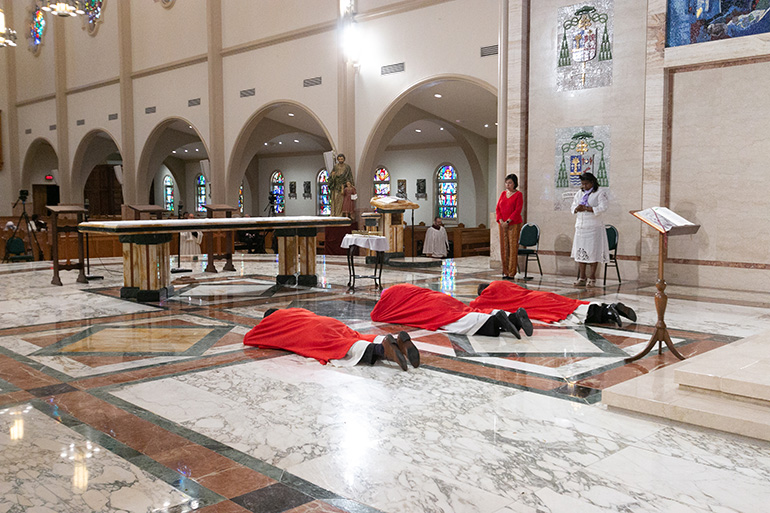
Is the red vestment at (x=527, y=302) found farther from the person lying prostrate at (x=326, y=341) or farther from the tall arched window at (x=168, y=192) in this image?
the tall arched window at (x=168, y=192)

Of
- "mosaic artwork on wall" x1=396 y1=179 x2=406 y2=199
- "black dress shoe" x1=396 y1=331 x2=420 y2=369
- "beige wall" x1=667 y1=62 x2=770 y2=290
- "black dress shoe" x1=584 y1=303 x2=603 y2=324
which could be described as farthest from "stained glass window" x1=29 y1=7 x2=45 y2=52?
"black dress shoe" x1=396 y1=331 x2=420 y2=369

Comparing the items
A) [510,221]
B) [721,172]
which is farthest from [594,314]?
[721,172]

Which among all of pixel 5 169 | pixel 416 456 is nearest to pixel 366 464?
pixel 416 456

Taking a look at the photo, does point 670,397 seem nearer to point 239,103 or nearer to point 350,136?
point 350,136

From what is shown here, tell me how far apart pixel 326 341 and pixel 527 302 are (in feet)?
7.79

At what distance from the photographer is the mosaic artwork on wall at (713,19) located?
811 cm

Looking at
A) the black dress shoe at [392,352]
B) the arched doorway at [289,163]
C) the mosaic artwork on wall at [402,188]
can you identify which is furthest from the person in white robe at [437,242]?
the black dress shoe at [392,352]

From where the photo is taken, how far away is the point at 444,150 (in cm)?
2269

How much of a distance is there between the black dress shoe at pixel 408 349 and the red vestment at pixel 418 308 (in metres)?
1.33

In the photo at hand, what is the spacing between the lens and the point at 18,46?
24312 mm

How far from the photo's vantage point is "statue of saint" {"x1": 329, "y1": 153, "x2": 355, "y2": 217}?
1450cm

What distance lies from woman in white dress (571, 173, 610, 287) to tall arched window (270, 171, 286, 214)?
20.0 meters

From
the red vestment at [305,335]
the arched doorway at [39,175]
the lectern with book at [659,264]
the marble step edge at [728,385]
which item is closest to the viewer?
the marble step edge at [728,385]

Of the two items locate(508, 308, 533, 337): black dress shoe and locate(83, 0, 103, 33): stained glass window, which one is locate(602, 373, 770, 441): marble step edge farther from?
locate(83, 0, 103, 33): stained glass window
